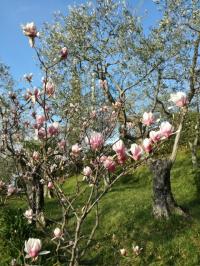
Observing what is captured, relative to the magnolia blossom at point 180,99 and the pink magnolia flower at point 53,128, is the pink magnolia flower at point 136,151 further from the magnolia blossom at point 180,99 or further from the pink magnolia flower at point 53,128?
the pink magnolia flower at point 53,128

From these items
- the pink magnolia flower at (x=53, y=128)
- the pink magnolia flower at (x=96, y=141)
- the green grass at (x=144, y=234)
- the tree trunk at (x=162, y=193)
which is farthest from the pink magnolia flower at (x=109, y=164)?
the tree trunk at (x=162, y=193)

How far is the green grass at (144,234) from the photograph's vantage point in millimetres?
11305

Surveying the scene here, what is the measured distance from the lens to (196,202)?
711 inches

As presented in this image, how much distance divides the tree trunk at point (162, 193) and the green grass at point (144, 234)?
15.6 inches

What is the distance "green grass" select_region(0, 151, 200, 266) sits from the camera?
11.3 metres

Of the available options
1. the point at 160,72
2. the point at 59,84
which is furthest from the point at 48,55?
the point at 160,72

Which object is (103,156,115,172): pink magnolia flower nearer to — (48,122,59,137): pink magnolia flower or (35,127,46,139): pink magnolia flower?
(48,122,59,137): pink magnolia flower

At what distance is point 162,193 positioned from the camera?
1519 centimetres

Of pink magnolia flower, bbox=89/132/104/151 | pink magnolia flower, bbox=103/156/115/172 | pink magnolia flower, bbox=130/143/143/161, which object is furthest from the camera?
pink magnolia flower, bbox=103/156/115/172

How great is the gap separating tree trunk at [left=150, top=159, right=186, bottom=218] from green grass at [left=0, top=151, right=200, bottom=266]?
0.40m

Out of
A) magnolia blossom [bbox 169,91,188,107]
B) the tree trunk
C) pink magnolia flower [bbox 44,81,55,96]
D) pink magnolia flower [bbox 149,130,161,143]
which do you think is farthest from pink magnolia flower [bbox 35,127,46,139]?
the tree trunk

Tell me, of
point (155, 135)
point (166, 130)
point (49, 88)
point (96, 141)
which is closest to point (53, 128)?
point (49, 88)

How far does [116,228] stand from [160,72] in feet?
30.5

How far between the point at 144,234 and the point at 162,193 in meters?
2.13
